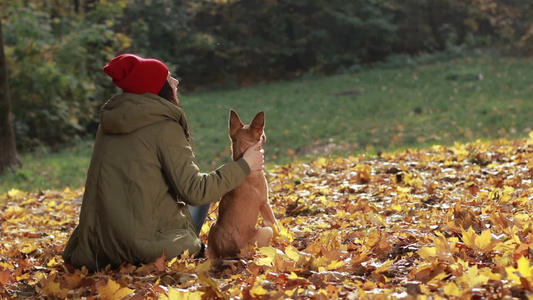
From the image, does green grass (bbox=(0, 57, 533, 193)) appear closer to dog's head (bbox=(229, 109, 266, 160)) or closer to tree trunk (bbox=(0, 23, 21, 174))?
tree trunk (bbox=(0, 23, 21, 174))

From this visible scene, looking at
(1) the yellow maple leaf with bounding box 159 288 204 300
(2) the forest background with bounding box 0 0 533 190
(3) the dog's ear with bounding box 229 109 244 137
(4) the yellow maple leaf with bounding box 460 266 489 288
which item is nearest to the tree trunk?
(3) the dog's ear with bounding box 229 109 244 137

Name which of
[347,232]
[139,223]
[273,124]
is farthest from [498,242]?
[273,124]

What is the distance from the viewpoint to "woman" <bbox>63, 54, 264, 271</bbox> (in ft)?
12.4

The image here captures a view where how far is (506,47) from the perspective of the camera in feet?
85.3

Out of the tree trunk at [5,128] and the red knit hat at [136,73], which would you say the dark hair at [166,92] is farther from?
the tree trunk at [5,128]

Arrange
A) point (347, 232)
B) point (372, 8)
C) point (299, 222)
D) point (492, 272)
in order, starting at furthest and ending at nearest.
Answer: point (372, 8), point (299, 222), point (347, 232), point (492, 272)

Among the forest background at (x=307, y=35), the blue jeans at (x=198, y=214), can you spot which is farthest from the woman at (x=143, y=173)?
the forest background at (x=307, y=35)

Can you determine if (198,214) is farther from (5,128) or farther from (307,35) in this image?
(307,35)

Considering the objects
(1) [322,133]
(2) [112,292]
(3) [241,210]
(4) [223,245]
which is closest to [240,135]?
(3) [241,210]

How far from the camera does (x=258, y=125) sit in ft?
Answer: 12.4

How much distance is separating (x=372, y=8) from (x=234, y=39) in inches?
232

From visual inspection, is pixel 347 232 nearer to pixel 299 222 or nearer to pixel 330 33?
pixel 299 222

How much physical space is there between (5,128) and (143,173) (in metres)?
8.59

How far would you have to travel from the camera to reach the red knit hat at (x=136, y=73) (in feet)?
12.5
